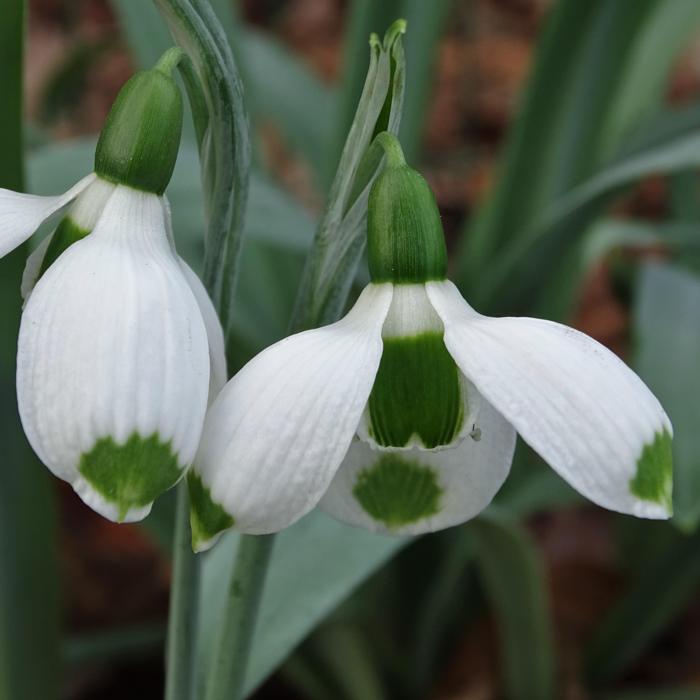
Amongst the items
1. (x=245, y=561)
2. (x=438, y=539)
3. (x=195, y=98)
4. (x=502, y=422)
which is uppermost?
(x=195, y=98)

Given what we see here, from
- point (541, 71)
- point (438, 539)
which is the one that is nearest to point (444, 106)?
point (541, 71)

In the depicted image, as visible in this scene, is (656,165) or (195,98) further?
(656,165)

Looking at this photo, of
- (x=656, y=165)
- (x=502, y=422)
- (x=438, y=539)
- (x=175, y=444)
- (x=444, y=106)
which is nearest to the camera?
(x=175, y=444)

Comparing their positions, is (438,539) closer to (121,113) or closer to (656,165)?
(656,165)

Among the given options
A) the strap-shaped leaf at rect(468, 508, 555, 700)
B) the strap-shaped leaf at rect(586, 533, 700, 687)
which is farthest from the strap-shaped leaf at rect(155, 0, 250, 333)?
the strap-shaped leaf at rect(586, 533, 700, 687)

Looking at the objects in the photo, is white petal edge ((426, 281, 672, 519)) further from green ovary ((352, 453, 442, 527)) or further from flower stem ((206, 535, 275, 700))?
flower stem ((206, 535, 275, 700))

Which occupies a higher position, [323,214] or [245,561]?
[323,214]

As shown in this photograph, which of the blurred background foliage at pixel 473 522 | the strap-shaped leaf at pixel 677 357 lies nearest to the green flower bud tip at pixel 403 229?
the blurred background foliage at pixel 473 522
